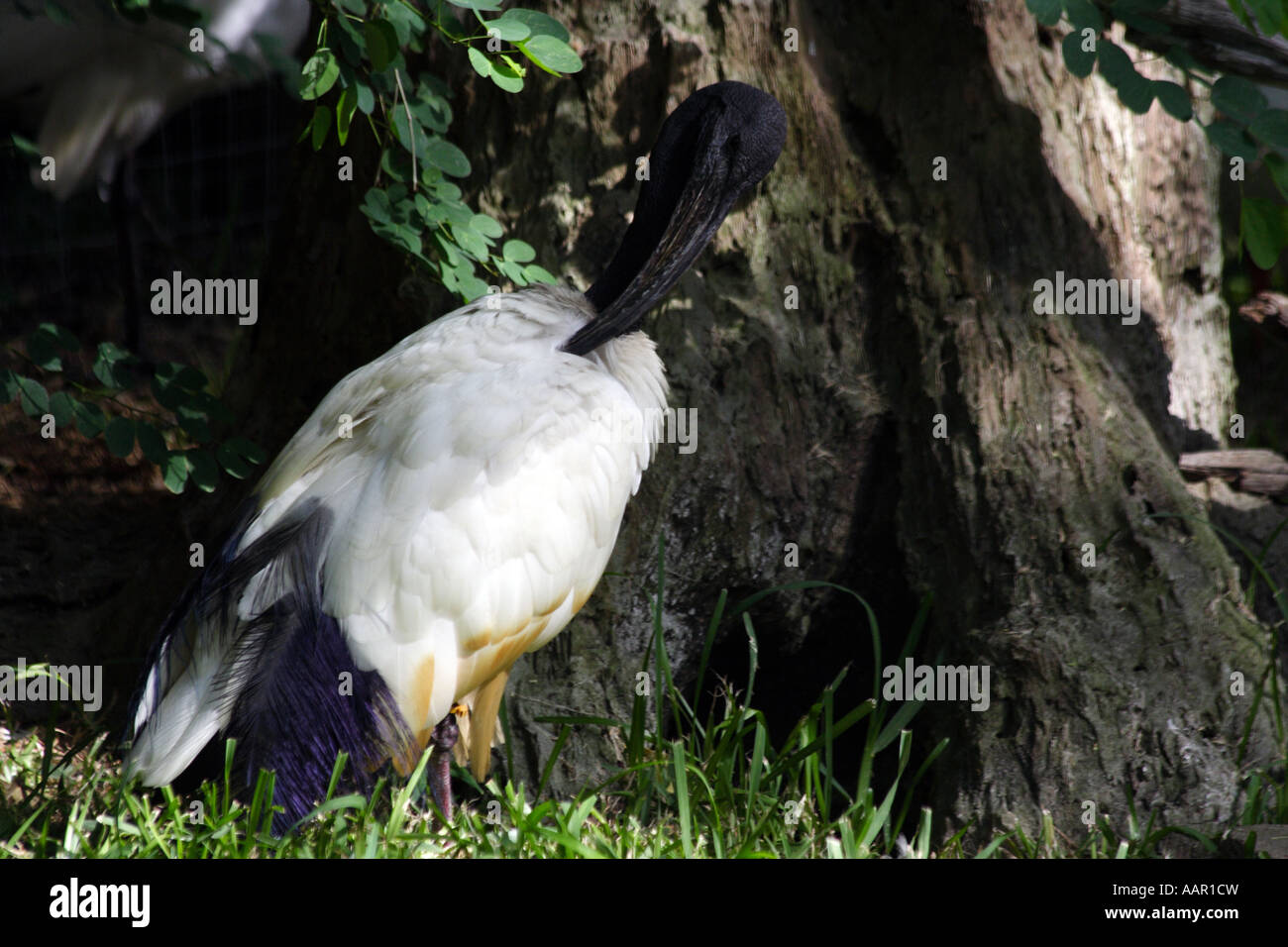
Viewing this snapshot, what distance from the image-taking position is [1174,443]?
152 inches

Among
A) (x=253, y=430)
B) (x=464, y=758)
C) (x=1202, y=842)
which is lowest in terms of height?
(x=1202, y=842)

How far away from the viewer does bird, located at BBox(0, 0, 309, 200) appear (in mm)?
4746

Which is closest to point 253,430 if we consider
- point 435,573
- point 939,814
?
point 435,573

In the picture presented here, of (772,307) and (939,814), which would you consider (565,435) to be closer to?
(772,307)

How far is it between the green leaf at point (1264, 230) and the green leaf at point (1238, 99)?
0.24 meters

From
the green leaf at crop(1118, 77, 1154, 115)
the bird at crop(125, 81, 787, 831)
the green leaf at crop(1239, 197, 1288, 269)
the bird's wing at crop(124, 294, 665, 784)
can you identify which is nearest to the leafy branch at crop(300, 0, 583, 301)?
the bird at crop(125, 81, 787, 831)

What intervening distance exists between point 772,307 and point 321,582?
146cm

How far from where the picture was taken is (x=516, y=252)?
10.3 ft

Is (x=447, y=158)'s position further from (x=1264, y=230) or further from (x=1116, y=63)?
(x=1264, y=230)

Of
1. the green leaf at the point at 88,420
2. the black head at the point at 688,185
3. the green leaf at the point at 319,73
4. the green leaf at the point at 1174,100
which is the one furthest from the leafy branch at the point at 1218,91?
the green leaf at the point at 88,420

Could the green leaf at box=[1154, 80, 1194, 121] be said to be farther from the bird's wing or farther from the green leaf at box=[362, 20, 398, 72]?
the green leaf at box=[362, 20, 398, 72]

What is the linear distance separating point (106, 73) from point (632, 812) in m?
3.94

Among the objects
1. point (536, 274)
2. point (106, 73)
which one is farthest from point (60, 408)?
point (106, 73)

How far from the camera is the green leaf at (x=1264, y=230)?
120 inches
